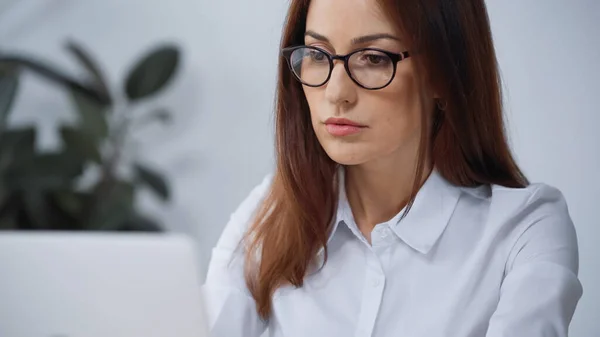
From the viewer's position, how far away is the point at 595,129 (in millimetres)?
1804

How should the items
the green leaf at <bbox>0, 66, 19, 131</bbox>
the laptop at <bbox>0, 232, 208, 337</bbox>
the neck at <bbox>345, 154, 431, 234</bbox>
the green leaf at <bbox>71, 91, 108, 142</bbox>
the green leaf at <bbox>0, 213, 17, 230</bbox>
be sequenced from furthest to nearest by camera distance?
the green leaf at <bbox>71, 91, 108, 142</bbox> → the green leaf at <bbox>0, 213, 17, 230</bbox> → the green leaf at <bbox>0, 66, 19, 131</bbox> → the neck at <bbox>345, 154, 431, 234</bbox> → the laptop at <bbox>0, 232, 208, 337</bbox>

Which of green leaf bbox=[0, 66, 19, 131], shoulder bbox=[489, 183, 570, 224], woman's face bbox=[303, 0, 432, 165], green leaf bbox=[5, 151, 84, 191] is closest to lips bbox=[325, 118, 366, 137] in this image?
woman's face bbox=[303, 0, 432, 165]

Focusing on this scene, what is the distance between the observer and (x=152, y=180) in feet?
10.8

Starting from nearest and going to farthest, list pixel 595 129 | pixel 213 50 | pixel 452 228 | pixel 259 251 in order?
pixel 452 228 < pixel 259 251 < pixel 595 129 < pixel 213 50

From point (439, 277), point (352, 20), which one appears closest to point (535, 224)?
point (439, 277)

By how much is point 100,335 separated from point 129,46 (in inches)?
108

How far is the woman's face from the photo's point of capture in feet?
4.40

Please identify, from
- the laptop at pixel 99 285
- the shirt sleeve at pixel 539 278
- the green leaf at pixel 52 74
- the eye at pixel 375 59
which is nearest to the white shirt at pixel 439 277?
the shirt sleeve at pixel 539 278

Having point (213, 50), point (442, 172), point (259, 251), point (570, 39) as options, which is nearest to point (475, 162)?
point (442, 172)

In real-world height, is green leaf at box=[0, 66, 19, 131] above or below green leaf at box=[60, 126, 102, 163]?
above

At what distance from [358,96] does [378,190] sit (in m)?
0.23

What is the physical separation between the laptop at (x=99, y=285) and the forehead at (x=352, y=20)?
1.82 ft

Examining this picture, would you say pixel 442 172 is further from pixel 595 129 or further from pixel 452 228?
pixel 595 129

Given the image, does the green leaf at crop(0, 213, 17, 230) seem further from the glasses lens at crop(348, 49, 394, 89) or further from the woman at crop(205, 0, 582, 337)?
the glasses lens at crop(348, 49, 394, 89)
